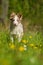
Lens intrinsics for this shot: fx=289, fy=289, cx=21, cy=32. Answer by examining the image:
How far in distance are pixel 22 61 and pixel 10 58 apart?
0.46ft

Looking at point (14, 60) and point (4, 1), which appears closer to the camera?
point (14, 60)

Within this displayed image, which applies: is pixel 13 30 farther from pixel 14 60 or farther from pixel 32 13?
pixel 32 13

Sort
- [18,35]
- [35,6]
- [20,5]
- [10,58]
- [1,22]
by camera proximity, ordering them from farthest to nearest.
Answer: [35,6], [20,5], [1,22], [18,35], [10,58]

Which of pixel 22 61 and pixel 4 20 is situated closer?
pixel 22 61

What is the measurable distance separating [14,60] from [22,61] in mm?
79

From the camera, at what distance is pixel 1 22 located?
1301 cm

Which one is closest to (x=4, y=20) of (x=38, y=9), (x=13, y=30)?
(x=38, y=9)

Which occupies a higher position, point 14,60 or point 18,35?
point 14,60

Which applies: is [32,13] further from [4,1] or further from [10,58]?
[10,58]

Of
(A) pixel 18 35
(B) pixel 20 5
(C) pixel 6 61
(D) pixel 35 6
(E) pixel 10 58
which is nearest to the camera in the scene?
(C) pixel 6 61

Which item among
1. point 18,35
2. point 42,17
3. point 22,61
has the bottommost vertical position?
point 42,17

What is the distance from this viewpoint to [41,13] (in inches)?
632

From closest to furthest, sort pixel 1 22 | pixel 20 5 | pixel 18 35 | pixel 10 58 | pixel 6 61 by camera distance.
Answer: pixel 6 61
pixel 10 58
pixel 18 35
pixel 1 22
pixel 20 5

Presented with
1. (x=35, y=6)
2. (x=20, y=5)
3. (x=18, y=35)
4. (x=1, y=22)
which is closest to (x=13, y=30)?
(x=18, y=35)
